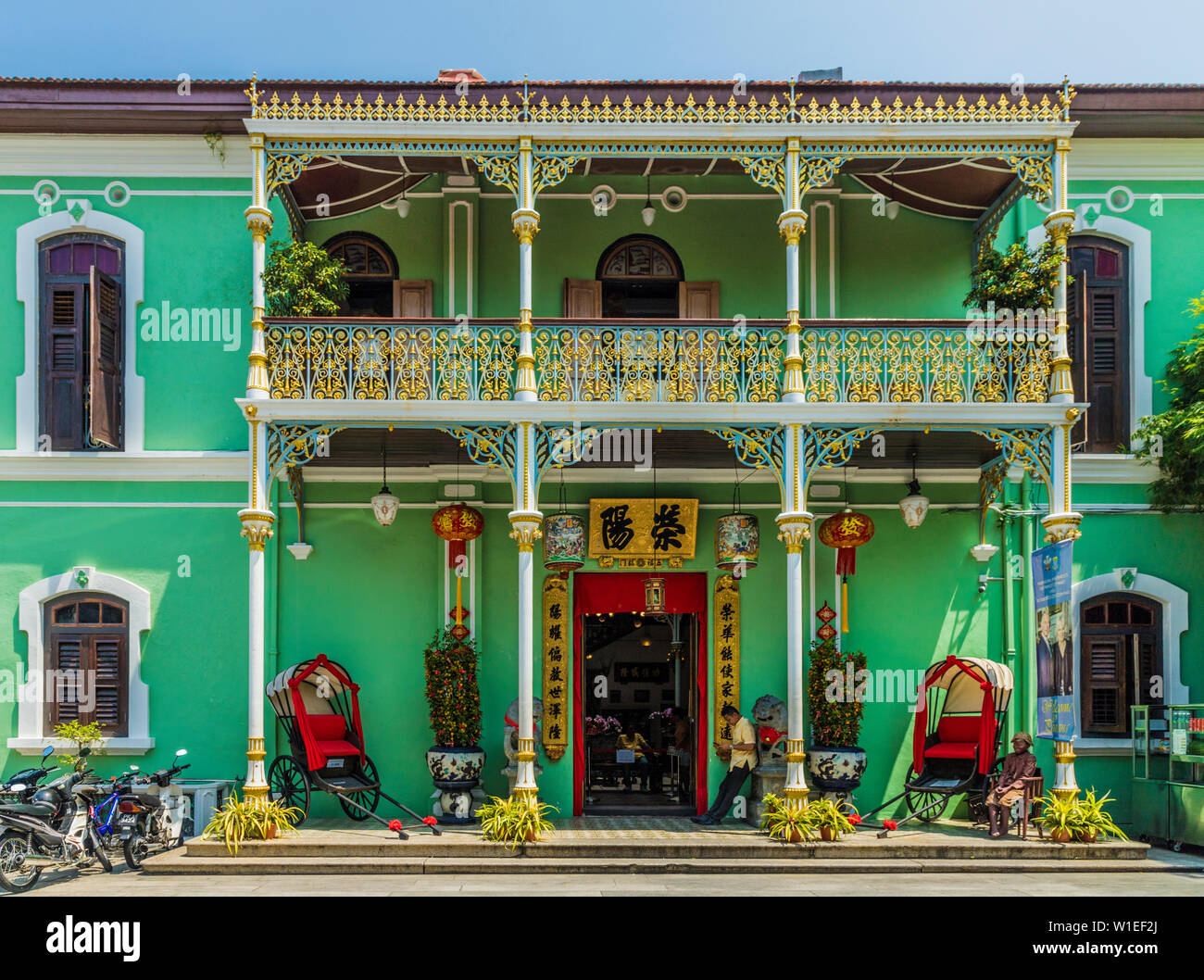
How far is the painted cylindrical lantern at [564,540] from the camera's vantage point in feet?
41.5

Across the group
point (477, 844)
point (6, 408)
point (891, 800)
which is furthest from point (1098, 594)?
point (6, 408)

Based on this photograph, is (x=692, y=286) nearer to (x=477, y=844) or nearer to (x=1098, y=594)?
(x=1098, y=594)

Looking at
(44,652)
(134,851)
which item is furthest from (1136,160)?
(44,652)

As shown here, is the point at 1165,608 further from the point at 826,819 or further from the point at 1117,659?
the point at 826,819

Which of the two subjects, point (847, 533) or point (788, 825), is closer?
point (788, 825)

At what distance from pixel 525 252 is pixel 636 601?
4.26 metres

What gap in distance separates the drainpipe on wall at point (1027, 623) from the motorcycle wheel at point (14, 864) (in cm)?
1029

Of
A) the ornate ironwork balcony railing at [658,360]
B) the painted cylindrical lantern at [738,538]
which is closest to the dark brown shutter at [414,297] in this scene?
the ornate ironwork balcony railing at [658,360]

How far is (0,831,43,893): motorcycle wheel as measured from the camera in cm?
969

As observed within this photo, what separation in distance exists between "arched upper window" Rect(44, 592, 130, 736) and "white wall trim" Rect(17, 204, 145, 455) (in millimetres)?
1795

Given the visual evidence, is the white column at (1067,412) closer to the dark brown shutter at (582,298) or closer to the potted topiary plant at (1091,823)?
the potted topiary plant at (1091,823)

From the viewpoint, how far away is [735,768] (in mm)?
12484

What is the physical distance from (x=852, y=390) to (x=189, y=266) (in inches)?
301
